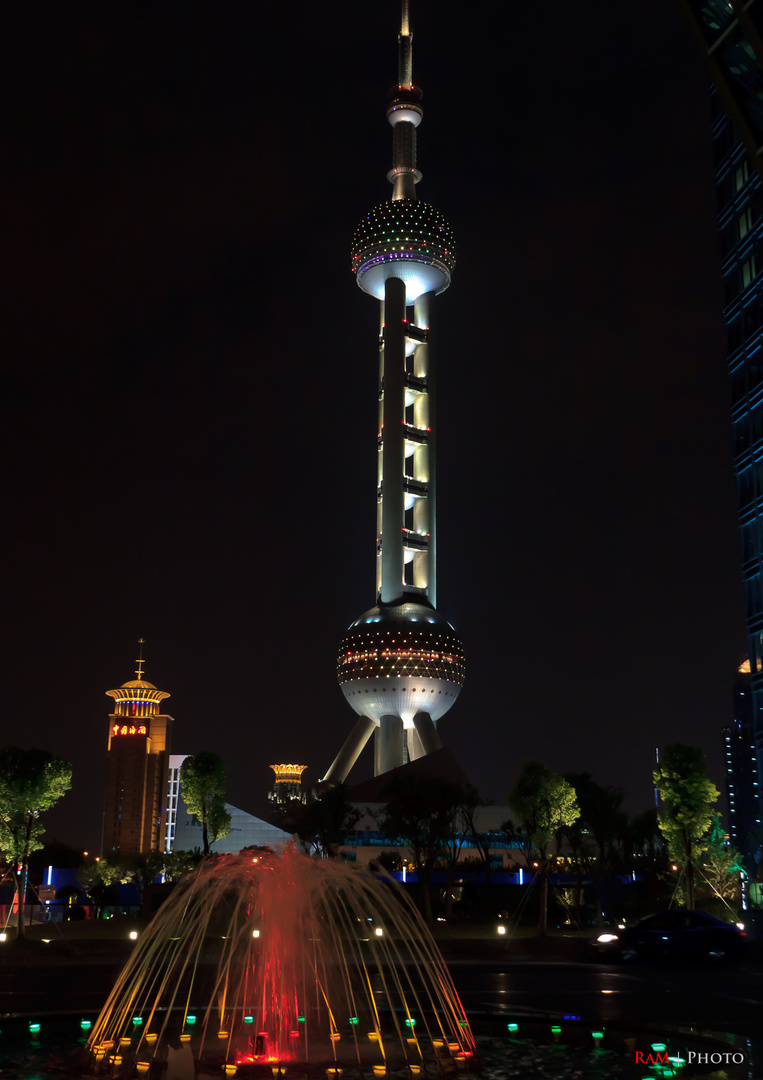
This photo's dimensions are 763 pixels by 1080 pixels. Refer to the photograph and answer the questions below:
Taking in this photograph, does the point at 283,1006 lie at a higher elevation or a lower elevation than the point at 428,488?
lower

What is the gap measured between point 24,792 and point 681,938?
23909 millimetres

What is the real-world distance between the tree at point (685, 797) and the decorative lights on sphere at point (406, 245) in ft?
274

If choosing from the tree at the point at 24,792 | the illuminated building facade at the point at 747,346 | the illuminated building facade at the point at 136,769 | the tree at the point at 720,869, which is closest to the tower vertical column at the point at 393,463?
the tree at the point at 720,869

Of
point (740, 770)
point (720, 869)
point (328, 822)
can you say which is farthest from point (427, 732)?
point (740, 770)

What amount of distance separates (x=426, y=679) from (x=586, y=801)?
2108 inches

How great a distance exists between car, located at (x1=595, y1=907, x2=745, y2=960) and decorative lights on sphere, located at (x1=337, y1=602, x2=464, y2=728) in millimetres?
78722

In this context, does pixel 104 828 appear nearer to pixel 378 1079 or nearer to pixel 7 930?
pixel 7 930

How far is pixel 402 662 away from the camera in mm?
107688

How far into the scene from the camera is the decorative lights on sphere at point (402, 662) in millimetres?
107812

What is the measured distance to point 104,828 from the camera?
170875 millimetres

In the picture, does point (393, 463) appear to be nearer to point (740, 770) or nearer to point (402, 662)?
point (402, 662)

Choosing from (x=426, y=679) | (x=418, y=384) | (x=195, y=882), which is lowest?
(x=195, y=882)

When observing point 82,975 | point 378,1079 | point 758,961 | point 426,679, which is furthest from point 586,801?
point 426,679

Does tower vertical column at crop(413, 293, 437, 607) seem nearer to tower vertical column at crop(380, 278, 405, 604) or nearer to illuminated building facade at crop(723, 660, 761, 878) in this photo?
tower vertical column at crop(380, 278, 405, 604)
